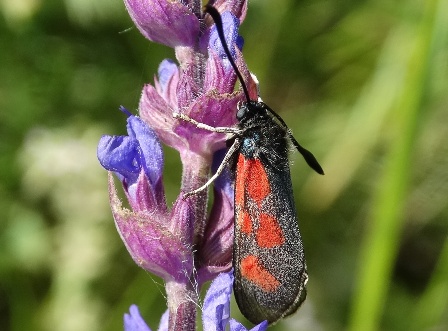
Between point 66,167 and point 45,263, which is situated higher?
point 66,167

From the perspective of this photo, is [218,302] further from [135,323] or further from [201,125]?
[201,125]

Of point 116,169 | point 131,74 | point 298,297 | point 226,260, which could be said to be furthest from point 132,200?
point 131,74

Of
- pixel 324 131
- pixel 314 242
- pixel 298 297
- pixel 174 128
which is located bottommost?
pixel 314 242

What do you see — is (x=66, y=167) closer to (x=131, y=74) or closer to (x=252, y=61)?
(x=131, y=74)

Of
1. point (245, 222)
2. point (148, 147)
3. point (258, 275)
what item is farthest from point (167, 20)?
point (258, 275)

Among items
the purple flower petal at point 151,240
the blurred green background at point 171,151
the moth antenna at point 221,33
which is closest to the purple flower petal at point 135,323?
the purple flower petal at point 151,240

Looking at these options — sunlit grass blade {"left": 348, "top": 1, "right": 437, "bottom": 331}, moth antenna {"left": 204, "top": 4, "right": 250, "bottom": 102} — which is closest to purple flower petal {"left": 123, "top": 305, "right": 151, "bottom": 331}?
moth antenna {"left": 204, "top": 4, "right": 250, "bottom": 102}

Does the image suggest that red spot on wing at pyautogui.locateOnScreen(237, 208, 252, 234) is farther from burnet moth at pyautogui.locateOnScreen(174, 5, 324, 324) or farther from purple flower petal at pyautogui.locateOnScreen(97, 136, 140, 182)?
purple flower petal at pyautogui.locateOnScreen(97, 136, 140, 182)
